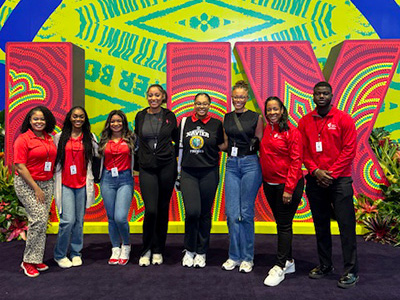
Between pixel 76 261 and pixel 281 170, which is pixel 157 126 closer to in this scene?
pixel 281 170

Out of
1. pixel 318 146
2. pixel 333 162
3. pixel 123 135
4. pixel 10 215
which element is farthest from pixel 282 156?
pixel 10 215

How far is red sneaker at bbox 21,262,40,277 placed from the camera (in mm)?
3049

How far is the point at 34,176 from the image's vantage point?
2998 mm

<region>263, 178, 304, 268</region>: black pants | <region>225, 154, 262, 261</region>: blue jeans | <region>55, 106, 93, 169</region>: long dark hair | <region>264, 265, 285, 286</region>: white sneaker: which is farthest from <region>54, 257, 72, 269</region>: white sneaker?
<region>263, 178, 304, 268</region>: black pants

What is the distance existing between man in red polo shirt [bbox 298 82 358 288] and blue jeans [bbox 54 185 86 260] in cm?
211

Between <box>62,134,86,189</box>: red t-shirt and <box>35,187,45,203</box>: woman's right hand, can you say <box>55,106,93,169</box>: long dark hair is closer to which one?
<box>62,134,86,189</box>: red t-shirt

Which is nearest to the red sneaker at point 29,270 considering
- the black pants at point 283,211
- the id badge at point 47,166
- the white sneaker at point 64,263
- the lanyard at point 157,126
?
the white sneaker at point 64,263

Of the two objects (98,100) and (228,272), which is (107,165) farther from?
(98,100)

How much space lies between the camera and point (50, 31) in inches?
211

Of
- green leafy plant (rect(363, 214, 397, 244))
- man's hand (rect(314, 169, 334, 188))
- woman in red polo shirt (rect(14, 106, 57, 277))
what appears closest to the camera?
man's hand (rect(314, 169, 334, 188))

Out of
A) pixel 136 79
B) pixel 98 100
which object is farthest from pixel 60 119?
pixel 136 79

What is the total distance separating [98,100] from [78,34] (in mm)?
1078

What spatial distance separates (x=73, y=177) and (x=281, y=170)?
1.88m

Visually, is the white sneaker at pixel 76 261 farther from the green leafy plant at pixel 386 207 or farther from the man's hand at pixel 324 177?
the green leafy plant at pixel 386 207
